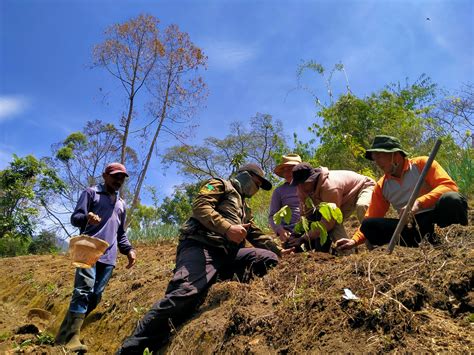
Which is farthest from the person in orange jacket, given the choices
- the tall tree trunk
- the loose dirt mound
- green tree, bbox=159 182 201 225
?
green tree, bbox=159 182 201 225

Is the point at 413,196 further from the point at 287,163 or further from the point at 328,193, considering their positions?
the point at 287,163

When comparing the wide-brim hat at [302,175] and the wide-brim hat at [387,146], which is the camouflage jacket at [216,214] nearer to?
the wide-brim hat at [302,175]

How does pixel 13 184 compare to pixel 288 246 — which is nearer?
pixel 288 246

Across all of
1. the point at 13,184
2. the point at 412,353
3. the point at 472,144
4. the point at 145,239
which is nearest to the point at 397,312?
the point at 412,353

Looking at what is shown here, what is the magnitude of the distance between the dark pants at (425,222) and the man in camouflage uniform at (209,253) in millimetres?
966

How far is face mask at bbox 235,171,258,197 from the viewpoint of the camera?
4059 mm

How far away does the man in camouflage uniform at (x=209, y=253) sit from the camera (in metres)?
3.46

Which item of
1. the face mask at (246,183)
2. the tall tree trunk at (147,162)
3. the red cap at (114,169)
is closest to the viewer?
the face mask at (246,183)

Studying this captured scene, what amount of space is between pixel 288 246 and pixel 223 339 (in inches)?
73.4

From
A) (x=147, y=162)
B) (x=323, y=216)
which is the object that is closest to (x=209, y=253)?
(x=323, y=216)

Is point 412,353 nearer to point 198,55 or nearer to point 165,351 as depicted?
point 165,351

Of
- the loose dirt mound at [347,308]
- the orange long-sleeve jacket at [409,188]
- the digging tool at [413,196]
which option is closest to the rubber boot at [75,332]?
the loose dirt mound at [347,308]

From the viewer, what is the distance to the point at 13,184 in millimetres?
16203

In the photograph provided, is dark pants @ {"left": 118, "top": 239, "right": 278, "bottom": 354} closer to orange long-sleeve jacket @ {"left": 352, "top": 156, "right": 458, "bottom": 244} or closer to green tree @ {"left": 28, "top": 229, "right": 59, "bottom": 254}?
orange long-sleeve jacket @ {"left": 352, "top": 156, "right": 458, "bottom": 244}
